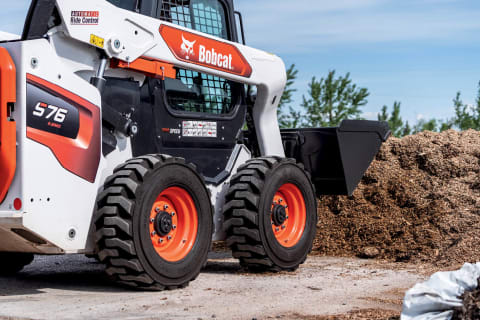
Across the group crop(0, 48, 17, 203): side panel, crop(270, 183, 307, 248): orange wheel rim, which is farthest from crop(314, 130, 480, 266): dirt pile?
crop(0, 48, 17, 203): side panel

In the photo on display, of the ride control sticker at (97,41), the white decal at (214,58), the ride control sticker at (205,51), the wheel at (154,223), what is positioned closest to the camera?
the wheel at (154,223)

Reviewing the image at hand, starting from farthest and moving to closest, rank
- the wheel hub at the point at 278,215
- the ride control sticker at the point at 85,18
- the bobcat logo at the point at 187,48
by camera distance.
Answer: the wheel hub at the point at 278,215, the bobcat logo at the point at 187,48, the ride control sticker at the point at 85,18

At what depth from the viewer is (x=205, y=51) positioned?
24.8ft

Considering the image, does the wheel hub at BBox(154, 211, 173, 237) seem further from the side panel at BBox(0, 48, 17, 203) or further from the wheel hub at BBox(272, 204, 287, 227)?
the wheel hub at BBox(272, 204, 287, 227)

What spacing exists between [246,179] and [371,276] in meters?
1.62

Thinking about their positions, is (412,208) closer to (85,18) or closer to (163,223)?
(163,223)

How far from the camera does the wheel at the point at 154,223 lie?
606cm

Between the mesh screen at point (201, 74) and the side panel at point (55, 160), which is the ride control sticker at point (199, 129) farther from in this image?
the side panel at point (55, 160)

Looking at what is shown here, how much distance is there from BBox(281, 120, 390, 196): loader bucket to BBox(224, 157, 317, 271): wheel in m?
0.71

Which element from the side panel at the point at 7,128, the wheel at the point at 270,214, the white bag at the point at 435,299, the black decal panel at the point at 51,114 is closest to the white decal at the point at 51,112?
the black decal panel at the point at 51,114

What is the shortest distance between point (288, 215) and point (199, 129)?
4.80 ft

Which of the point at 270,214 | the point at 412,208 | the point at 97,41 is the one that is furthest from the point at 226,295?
the point at 412,208

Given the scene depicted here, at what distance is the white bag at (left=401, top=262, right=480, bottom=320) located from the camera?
457 centimetres

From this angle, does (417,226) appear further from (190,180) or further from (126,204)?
A: (126,204)
